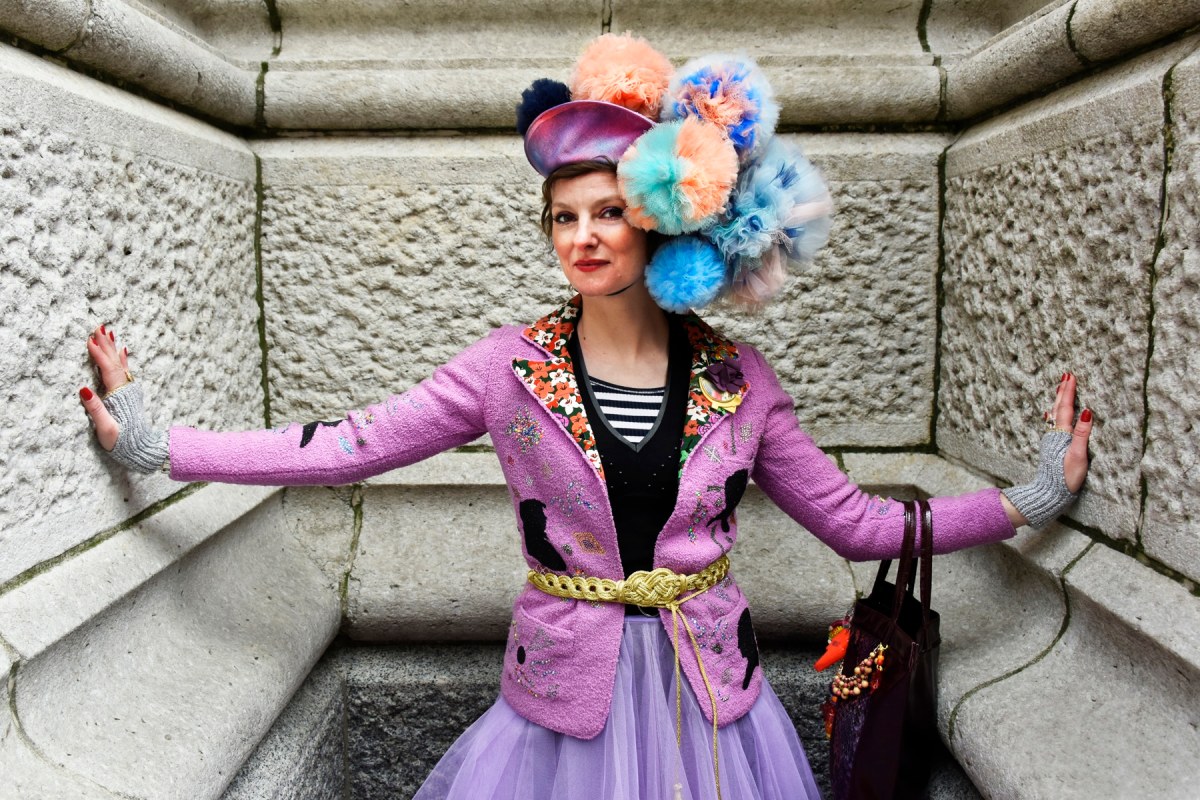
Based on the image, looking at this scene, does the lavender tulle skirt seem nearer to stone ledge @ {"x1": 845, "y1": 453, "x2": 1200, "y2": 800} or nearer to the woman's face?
stone ledge @ {"x1": 845, "y1": 453, "x2": 1200, "y2": 800}

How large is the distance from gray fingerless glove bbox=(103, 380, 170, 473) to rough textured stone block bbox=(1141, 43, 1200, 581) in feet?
4.89

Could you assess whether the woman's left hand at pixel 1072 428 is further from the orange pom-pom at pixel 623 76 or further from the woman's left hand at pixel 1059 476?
the orange pom-pom at pixel 623 76

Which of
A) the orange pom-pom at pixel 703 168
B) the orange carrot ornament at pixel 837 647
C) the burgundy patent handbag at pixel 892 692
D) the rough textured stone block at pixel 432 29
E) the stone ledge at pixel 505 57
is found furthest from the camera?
the rough textured stone block at pixel 432 29

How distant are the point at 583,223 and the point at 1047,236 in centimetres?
85

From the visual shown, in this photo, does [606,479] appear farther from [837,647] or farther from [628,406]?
[837,647]

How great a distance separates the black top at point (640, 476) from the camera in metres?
1.38

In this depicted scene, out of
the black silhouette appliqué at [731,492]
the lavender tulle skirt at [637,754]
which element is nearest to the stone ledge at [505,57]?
the black silhouette appliqué at [731,492]

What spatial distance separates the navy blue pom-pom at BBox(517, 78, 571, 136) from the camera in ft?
4.44

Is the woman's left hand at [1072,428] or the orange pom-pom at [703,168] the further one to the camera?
the woman's left hand at [1072,428]

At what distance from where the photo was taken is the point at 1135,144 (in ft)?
4.50

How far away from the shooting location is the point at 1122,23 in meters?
1.39

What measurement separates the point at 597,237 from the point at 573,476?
1.16ft

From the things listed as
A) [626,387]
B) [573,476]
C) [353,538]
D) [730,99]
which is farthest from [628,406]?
[353,538]

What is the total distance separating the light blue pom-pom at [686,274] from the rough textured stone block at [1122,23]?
2.37 feet
